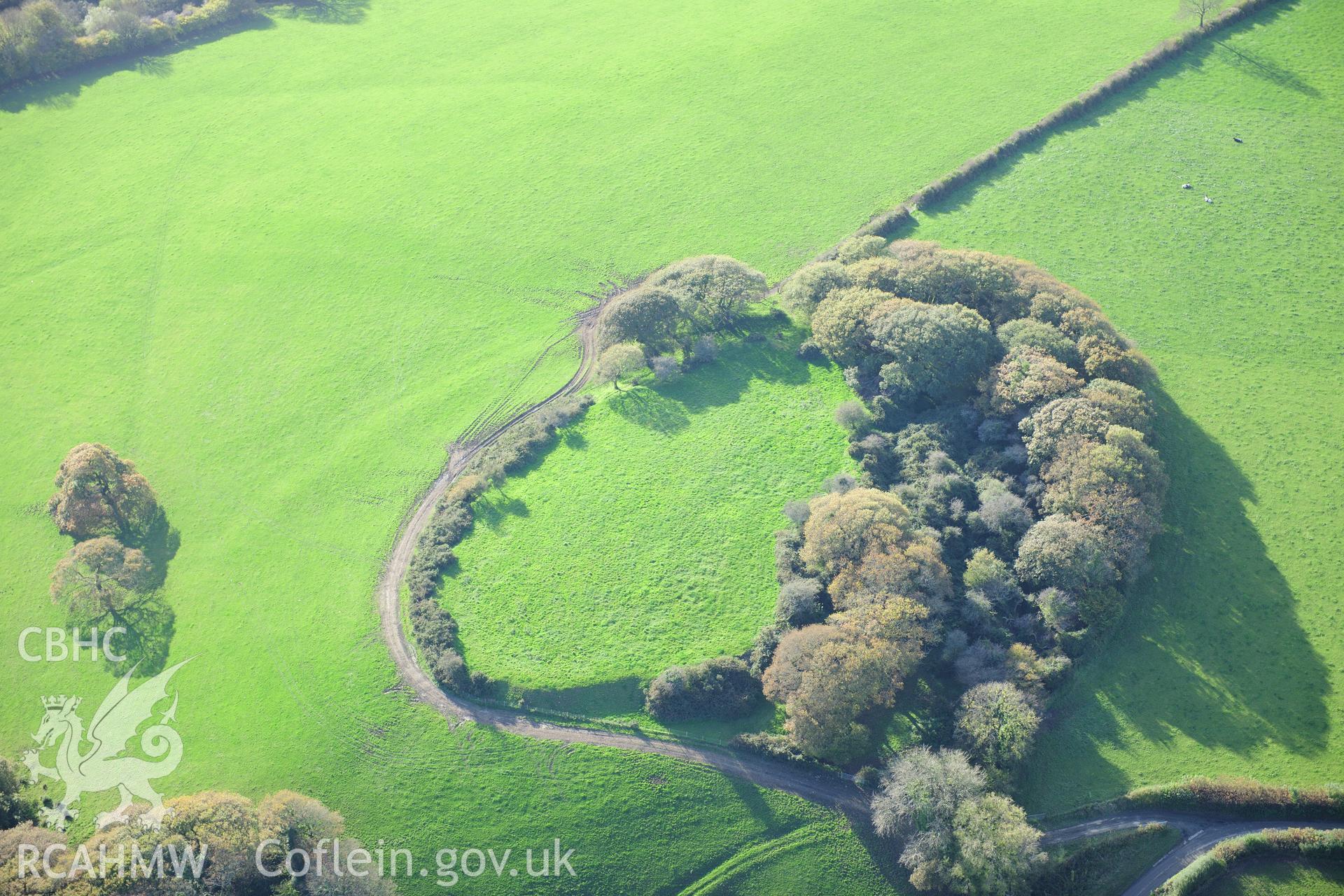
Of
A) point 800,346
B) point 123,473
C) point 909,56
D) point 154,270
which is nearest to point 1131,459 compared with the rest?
point 800,346

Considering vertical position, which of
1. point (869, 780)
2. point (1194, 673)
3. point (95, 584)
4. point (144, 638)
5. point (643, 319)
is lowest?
point (1194, 673)

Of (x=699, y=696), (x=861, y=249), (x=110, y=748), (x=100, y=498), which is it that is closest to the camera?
(x=699, y=696)

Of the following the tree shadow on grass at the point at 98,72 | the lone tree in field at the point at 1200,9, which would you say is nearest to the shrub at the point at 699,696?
the lone tree in field at the point at 1200,9

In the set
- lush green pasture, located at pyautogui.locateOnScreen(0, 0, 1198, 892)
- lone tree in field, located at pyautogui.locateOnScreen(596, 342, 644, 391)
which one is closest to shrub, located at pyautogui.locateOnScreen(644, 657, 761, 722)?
lush green pasture, located at pyautogui.locateOnScreen(0, 0, 1198, 892)

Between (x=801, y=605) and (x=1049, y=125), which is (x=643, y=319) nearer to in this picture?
(x=801, y=605)

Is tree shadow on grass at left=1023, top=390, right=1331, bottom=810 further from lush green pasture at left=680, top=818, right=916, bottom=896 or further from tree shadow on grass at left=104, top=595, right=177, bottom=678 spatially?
tree shadow on grass at left=104, top=595, right=177, bottom=678

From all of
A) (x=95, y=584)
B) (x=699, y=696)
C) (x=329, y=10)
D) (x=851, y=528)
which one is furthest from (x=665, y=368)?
(x=329, y=10)
